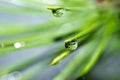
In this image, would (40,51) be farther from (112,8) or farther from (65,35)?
(112,8)

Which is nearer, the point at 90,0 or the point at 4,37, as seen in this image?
the point at 4,37

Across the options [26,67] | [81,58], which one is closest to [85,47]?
[81,58]

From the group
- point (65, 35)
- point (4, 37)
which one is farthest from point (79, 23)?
point (4, 37)

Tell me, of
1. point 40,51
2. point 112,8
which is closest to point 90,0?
point 112,8

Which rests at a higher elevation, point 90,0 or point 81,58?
point 90,0

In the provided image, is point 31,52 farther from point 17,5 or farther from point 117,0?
point 117,0

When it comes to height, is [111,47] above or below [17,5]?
below

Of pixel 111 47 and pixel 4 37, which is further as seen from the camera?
pixel 111 47
